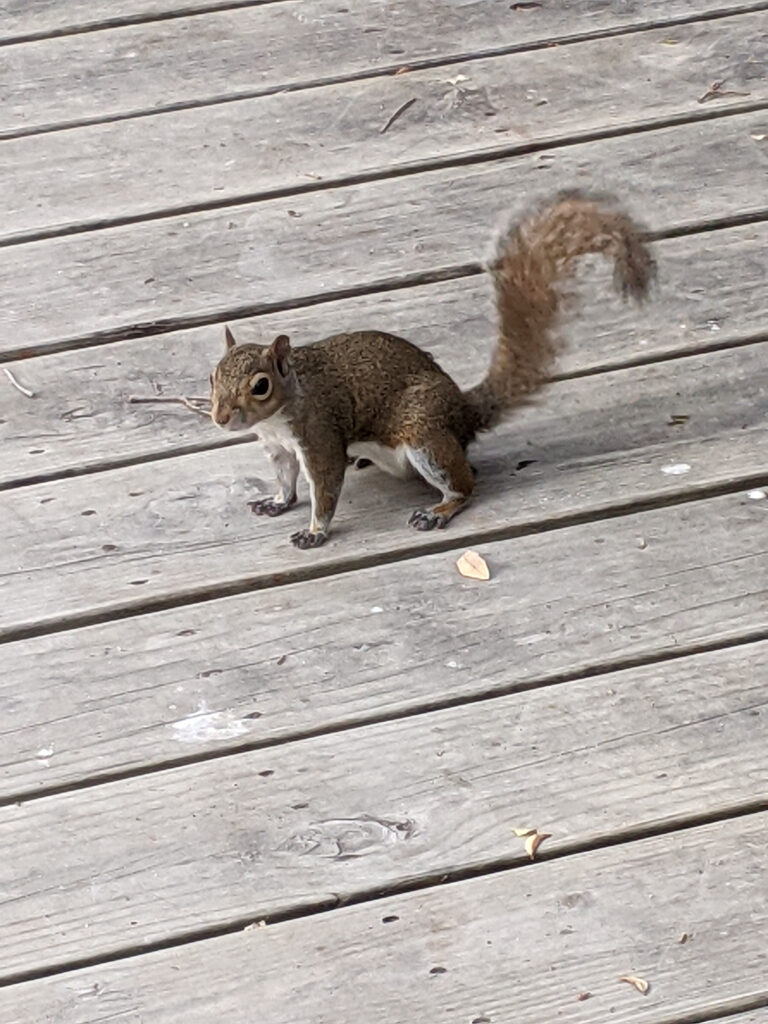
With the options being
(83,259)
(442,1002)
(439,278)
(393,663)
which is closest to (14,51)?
(83,259)

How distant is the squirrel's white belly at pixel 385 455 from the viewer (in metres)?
2.42

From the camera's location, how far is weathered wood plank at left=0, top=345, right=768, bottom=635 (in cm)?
229

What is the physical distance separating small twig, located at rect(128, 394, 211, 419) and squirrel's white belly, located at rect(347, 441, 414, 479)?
0.77 feet

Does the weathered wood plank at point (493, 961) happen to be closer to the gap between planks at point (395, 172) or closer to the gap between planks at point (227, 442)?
the gap between planks at point (227, 442)

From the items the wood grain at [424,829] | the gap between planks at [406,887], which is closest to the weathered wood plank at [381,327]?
the wood grain at [424,829]

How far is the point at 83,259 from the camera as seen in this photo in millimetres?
2855

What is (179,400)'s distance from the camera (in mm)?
2578

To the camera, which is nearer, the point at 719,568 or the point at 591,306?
the point at 719,568

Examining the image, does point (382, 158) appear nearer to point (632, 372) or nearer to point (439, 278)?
point (439, 278)

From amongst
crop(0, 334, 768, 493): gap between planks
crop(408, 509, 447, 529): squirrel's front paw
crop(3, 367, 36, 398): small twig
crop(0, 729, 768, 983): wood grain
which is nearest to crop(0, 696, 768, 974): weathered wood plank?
crop(0, 729, 768, 983): wood grain

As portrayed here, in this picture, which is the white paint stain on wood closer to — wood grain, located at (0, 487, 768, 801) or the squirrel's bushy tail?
wood grain, located at (0, 487, 768, 801)

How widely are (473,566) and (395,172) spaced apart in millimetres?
939

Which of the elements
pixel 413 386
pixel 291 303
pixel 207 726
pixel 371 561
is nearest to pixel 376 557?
pixel 371 561

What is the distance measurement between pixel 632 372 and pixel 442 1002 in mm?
1075
